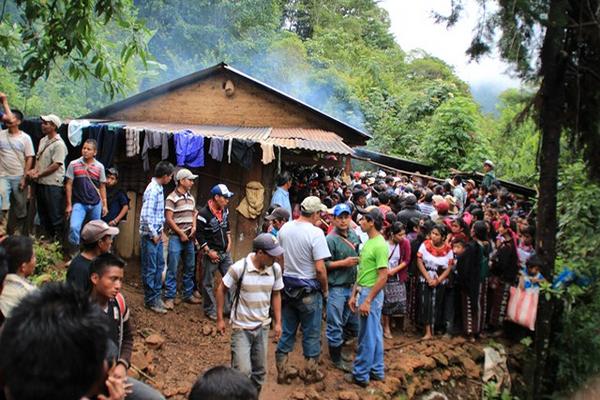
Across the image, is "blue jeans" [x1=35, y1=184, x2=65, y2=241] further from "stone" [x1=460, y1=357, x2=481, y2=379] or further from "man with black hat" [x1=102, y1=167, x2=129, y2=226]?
"stone" [x1=460, y1=357, x2=481, y2=379]

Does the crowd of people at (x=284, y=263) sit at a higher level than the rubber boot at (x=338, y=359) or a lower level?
higher

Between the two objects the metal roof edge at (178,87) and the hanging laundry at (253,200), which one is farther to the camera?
the metal roof edge at (178,87)

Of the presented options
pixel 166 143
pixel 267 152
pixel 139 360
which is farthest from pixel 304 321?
pixel 166 143

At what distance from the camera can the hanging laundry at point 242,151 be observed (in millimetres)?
8008

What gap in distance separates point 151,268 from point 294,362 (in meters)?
2.42

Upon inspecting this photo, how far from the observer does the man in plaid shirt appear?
666 cm

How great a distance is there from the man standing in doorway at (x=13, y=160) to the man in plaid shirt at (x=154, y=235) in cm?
192

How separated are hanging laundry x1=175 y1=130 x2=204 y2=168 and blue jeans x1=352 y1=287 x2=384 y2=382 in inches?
159

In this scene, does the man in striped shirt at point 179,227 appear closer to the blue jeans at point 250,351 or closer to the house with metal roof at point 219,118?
the house with metal roof at point 219,118

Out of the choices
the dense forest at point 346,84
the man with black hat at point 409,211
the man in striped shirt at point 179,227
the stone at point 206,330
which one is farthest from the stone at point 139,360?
the man with black hat at point 409,211

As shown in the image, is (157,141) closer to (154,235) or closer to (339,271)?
(154,235)

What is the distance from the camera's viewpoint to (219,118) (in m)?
10.6

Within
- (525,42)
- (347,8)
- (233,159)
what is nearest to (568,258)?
(525,42)

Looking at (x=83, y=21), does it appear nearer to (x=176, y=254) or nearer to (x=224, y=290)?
(x=224, y=290)
